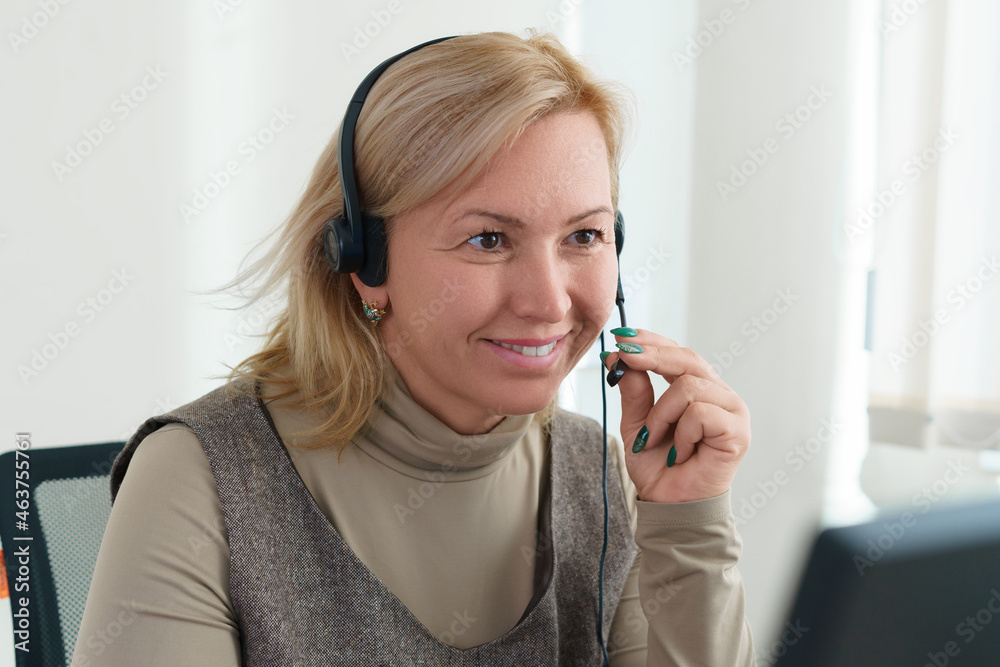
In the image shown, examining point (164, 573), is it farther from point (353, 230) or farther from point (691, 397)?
point (691, 397)

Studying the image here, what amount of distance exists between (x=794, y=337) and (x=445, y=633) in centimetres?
201

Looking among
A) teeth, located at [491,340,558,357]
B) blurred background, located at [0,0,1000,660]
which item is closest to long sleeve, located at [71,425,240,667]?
teeth, located at [491,340,558,357]

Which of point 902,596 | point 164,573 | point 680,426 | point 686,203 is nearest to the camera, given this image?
point 902,596

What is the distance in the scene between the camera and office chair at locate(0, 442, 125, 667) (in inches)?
42.7

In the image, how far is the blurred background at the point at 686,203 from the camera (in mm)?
1843

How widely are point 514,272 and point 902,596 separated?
0.63 metres

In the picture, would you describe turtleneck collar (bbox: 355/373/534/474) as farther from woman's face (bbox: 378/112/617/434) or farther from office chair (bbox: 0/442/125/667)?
office chair (bbox: 0/442/125/667)

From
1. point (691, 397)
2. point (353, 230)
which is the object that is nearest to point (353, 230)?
point (353, 230)

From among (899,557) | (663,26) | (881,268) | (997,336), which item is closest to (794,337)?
(881,268)

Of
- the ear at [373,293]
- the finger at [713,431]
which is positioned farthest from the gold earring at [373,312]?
the finger at [713,431]

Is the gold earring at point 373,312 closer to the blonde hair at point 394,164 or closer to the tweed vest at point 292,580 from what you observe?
the blonde hair at point 394,164

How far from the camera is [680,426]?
1026 millimetres

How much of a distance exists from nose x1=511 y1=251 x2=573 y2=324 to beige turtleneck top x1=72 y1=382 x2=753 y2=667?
21 cm

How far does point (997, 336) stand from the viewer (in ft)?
7.22
